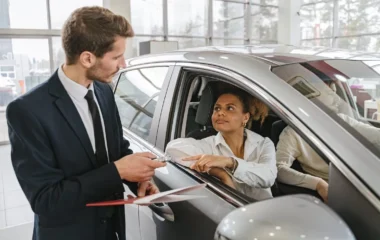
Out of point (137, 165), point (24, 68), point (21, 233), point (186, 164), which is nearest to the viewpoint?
point (137, 165)

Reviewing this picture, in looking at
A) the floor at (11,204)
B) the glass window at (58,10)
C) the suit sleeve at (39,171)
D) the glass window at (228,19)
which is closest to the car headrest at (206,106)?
the suit sleeve at (39,171)

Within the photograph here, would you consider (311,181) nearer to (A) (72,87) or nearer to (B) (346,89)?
(B) (346,89)

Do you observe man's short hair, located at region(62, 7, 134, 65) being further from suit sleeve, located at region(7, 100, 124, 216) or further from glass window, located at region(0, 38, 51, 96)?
glass window, located at region(0, 38, 51, 96)

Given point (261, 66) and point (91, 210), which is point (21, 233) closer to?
point (91, 210)

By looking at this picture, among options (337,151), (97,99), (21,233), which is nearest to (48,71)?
(21,233)

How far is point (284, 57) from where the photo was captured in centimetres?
139

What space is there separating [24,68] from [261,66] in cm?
787

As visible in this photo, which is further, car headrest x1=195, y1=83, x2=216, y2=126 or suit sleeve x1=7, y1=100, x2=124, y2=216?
car headrest x1=195, y1=83, x2=216, y2=126

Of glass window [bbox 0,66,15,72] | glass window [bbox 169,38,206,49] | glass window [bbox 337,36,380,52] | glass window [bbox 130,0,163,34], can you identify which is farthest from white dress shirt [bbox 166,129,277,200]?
glass window [bbox 337,36,380,52]

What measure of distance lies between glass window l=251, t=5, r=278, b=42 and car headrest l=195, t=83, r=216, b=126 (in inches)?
429

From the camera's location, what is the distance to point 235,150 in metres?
1.62

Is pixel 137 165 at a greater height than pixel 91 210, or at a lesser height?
greater

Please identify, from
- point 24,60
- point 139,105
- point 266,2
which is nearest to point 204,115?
point 139,105

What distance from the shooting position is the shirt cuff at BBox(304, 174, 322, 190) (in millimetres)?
1488
